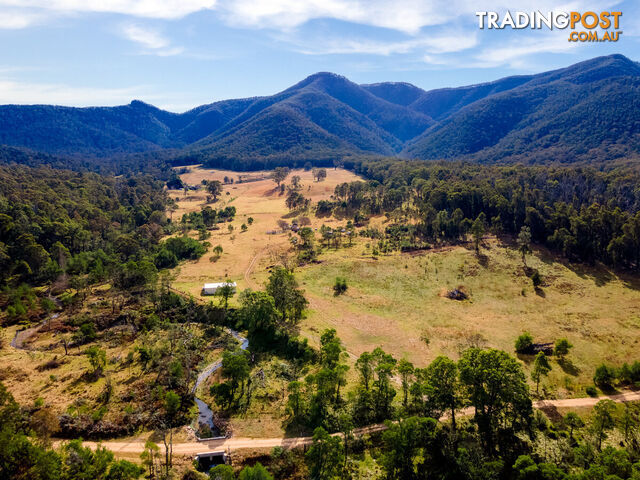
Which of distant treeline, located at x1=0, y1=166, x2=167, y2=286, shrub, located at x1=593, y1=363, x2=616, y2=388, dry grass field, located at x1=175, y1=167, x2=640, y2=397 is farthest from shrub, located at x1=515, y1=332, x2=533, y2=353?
distant treeline, located at x1=0, y1=166, x2=167, y2=286

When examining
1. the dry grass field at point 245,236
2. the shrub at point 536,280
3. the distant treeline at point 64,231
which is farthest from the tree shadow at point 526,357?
the distant treeline at point 64,231

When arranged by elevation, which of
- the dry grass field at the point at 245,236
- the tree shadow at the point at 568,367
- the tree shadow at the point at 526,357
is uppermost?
the dry grass field at the point at 245,236

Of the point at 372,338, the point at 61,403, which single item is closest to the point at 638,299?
the point at 372,338

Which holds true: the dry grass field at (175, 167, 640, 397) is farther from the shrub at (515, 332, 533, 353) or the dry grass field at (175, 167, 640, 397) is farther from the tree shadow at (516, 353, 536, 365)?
the tree shadow at (516, 353, 536, 365)

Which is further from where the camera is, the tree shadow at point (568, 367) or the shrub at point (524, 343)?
the shrub at point (524, 343)

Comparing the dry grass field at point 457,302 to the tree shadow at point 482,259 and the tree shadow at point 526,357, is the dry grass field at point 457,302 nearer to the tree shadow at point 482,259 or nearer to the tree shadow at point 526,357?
the tree shadow at point 482,259

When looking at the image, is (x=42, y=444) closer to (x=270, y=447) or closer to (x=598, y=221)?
(x=270, y=447)

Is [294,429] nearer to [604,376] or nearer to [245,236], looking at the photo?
[604,376]

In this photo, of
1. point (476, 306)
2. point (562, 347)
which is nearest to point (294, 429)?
point (562, 347)
